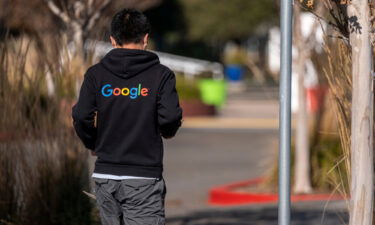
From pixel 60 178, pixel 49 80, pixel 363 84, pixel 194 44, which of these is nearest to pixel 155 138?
pixel 363 84

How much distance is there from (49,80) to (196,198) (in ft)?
16.9

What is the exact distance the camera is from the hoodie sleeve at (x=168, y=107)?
4.85 metres

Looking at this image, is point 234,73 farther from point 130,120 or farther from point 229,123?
point 130,120

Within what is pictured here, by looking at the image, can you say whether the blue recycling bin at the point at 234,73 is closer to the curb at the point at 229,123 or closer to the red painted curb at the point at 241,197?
the curb at the point at 229,123

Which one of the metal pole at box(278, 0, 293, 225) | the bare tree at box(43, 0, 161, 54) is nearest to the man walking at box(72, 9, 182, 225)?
the metal pole at box(278, 0, 293, 225)

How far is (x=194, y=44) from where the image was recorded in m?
58.2

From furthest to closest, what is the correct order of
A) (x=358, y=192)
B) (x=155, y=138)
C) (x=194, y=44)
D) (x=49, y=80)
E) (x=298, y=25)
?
(x=194, y=44)
(x=298, y=25)
(x=49, y=80)
(x=358, y=192)
(x=155, y=138)

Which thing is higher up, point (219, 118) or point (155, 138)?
point (155, 138)

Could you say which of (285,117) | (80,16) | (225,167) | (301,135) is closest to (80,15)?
(80,16)

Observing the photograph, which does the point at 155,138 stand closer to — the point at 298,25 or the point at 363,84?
the point at 363,84

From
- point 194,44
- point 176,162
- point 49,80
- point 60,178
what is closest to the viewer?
point 60,178

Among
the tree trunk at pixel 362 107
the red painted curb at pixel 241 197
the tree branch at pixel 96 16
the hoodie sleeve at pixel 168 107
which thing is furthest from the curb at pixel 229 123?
the hoodie sleeve at pixel 168 107

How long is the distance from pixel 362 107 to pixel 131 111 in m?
1.31

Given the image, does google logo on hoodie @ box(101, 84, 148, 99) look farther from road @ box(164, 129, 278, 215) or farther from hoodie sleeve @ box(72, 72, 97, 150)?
road @ box(164, 129, 278, 215)
